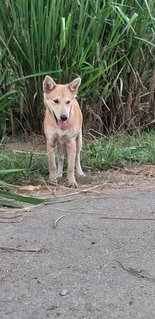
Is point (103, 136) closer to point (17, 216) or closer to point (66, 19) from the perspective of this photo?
point (66, 19)

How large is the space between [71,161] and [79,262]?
2.41 m

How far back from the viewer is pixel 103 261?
12.2ft

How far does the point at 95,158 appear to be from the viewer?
672 centimetres

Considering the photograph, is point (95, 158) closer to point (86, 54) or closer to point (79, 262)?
point (86, 54)

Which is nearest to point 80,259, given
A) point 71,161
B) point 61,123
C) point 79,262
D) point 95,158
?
point 79,262

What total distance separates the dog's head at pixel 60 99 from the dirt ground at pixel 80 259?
1085mm

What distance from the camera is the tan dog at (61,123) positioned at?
6000mm

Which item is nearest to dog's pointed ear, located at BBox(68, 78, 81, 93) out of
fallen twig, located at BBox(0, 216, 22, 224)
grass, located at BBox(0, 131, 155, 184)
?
grass, located at BBox(0, 131, 155, 184)

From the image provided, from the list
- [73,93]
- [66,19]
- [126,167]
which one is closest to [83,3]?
[66,19]

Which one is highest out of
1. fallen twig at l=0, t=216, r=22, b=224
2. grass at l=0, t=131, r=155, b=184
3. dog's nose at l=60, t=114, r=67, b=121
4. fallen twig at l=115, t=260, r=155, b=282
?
fallen twig at l=115, t=260, r=155, b=282

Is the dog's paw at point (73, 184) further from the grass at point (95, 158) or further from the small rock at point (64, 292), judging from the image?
the small rock at point (64, 292)

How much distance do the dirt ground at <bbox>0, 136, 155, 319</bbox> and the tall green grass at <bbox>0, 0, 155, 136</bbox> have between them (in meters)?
2.34

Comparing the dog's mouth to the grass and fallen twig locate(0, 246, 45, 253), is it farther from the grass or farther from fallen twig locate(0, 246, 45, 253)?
fallen twig locate(0, 246, 45, 253)

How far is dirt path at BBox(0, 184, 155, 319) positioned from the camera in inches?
126
